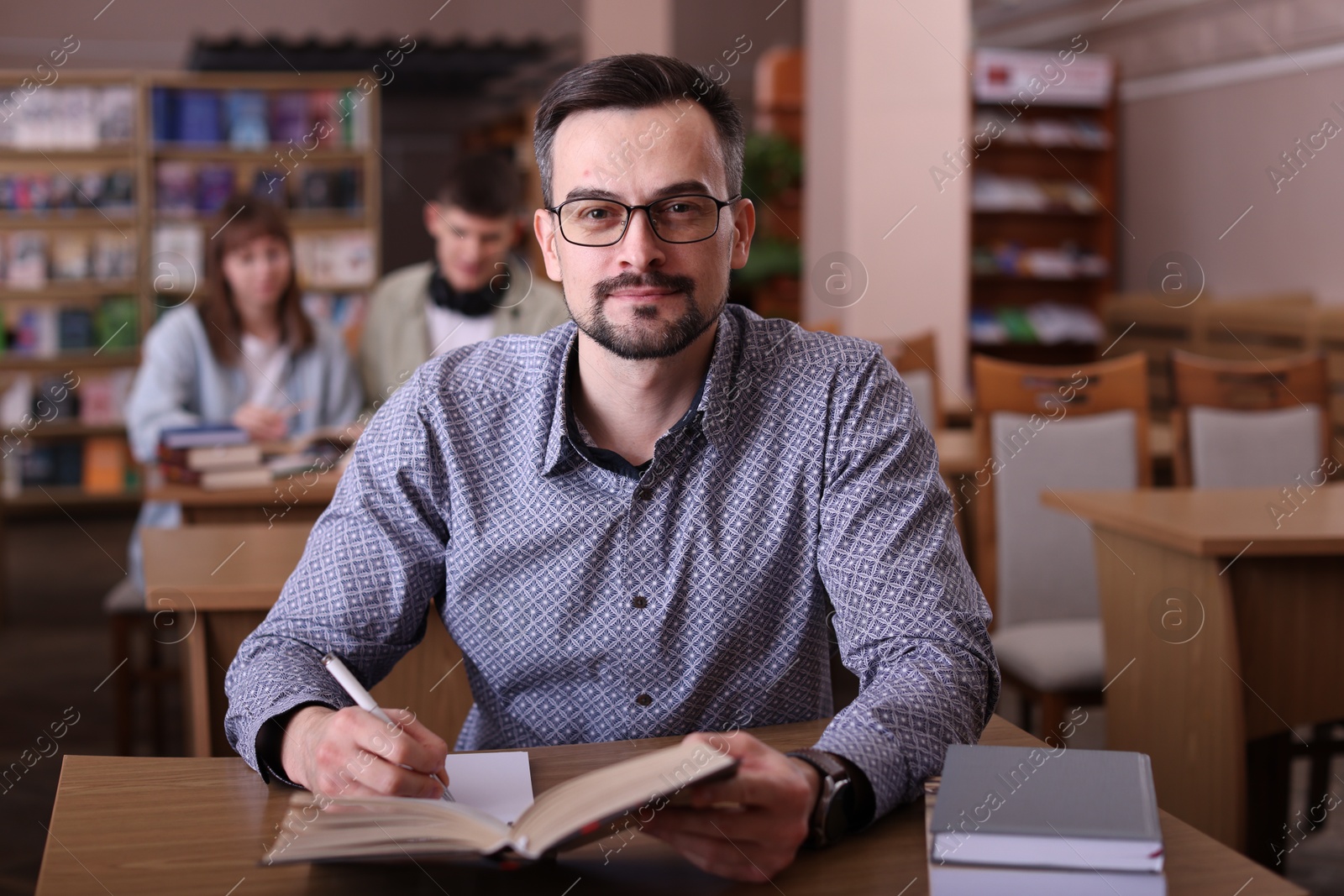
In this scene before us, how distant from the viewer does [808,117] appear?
5.80 m

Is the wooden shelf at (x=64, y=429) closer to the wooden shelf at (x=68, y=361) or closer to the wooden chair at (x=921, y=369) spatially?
the wooden shelf at (x=68, y=361)

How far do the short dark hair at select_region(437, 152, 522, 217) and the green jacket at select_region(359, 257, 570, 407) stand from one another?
0.92 ft

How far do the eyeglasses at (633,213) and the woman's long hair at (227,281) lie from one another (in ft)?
7.78

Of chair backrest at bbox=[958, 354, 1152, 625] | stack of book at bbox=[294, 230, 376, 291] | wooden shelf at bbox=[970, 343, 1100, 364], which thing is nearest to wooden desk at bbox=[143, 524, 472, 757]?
chair backrest at bbox=[958, 354, 1152, 625]

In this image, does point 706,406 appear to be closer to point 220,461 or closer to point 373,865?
point 373,865

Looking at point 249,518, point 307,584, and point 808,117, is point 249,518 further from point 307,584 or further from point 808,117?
point 808,117

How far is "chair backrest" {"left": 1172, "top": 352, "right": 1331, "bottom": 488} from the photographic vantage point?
304cm

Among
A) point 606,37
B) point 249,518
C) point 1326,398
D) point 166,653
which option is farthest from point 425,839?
point 606,37

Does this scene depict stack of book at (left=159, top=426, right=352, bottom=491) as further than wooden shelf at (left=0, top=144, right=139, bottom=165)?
No

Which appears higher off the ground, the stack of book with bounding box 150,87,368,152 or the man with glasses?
the stack of book with bounding box 150,87,368,152

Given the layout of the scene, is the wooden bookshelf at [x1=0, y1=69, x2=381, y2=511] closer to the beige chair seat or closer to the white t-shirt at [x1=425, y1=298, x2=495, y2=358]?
the white t-shirt at [x1=425, y1=298, x2=495, y2=358]

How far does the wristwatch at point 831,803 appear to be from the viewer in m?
1.04

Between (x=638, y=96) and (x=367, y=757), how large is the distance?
2.46ft

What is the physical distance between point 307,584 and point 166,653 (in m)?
3.02
